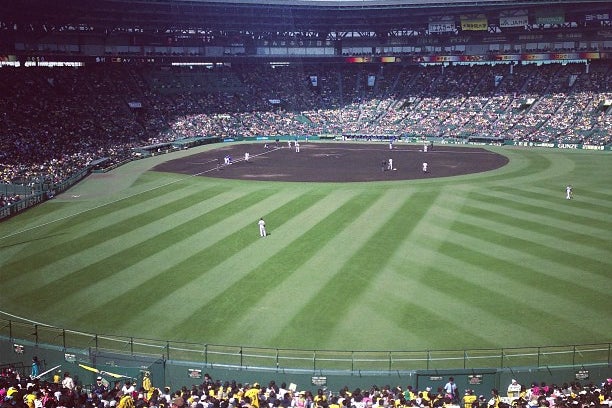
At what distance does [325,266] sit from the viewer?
30.6 meters

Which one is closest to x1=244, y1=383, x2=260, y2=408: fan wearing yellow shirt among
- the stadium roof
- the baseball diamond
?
the baseball diamond

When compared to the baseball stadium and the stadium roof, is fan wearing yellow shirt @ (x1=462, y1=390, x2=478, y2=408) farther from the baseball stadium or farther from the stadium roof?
the stadium roof

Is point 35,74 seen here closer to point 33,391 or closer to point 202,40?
point 202,40

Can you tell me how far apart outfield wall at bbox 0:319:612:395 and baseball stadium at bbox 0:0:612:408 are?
0.29 feet

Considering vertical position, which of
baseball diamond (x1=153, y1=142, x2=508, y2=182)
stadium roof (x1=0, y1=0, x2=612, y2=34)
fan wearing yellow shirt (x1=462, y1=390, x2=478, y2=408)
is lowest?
fan wearing yellow shirt (x1=462, y1=390, x2=478, y2=408)

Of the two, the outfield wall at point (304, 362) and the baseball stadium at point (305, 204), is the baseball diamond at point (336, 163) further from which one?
the outfield wall at point (304, 362)

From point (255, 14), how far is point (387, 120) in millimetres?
30308

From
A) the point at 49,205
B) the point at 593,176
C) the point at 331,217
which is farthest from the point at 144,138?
the point at 593,176

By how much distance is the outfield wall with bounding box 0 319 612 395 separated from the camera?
1808cm

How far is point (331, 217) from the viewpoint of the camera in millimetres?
41375

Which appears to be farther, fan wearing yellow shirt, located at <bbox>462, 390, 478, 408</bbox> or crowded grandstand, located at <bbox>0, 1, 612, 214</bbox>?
crowded grandstand, located at <bbox>0, 1, 612, 214</bbox>

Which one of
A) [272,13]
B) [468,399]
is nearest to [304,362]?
[468,399]

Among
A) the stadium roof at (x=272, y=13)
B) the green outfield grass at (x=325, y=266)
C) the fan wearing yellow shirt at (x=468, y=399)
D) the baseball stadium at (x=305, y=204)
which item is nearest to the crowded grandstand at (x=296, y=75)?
the stadium roof at (x=272, y=13)

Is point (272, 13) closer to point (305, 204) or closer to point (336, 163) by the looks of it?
point (336, 163)
